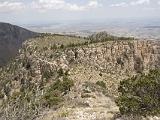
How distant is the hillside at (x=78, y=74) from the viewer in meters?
38.6

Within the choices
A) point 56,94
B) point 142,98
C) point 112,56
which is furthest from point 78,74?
point 142,98

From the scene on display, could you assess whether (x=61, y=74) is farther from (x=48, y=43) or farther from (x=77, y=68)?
(x=48, y=43)

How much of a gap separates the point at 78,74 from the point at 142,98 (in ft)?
128

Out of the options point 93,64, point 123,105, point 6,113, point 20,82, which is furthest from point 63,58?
point 6,113

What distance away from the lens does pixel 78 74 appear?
2741 inches

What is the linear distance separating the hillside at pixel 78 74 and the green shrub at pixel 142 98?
159 centimetres

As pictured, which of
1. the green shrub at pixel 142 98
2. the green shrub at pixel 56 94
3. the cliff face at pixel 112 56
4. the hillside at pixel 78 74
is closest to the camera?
the green shrub at pixel 142 98

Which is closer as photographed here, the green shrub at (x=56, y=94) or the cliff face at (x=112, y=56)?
the green shrub at (x=56, y=94)

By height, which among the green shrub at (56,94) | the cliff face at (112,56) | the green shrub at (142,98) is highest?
the green shrub at (142,98)

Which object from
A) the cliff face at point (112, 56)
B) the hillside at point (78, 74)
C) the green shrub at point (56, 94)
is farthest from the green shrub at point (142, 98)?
the cliff face at point (112, 56)

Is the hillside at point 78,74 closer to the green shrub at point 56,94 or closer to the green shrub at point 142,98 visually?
the green shrub at point 56,94

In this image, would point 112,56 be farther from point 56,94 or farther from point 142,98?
point 142,98

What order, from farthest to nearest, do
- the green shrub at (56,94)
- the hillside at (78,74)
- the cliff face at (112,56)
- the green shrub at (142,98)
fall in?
the cliff face at (112,56) → the green shrub at (56,94) → the hillside at (78,74) → the green shrub at (142,98)

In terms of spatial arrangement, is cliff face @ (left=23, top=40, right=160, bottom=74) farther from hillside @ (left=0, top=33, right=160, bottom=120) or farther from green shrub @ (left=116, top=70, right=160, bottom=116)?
green shrub @ (left=116, top=70, right=160, bottom=116)
